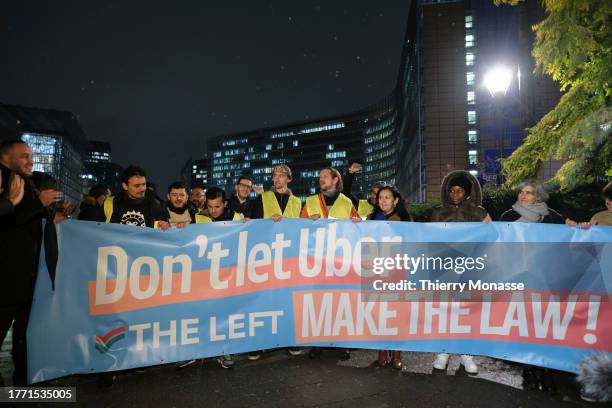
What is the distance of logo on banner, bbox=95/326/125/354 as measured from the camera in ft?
12.7

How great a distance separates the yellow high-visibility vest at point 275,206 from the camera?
538 centimetres

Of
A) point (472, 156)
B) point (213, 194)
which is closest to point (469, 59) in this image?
point (472, 156)

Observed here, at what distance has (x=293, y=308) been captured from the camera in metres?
4.22

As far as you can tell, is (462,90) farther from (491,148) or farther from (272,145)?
(272,145)

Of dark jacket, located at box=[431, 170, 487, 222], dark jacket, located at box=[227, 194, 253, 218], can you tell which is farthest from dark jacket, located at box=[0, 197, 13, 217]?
dark jacket, located at box=[431, 170, 487, 222]

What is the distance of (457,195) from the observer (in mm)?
4789

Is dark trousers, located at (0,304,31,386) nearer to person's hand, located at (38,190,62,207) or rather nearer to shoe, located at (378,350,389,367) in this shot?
person's hand, located at (38,190,62,207)

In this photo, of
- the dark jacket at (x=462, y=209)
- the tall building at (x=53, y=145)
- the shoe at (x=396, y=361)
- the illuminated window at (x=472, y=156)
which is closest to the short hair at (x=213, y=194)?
the dark jacket at (x=462, y=209)

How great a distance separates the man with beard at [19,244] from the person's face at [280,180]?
251 centimetres

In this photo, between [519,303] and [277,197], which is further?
[277,197]

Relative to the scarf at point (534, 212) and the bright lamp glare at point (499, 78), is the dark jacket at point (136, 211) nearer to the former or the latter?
the scarf at point (534, 212)

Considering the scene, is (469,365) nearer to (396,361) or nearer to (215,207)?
(396,361)

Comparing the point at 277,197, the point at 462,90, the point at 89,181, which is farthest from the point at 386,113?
the point at 277,197

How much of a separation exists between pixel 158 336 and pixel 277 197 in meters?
2.31
